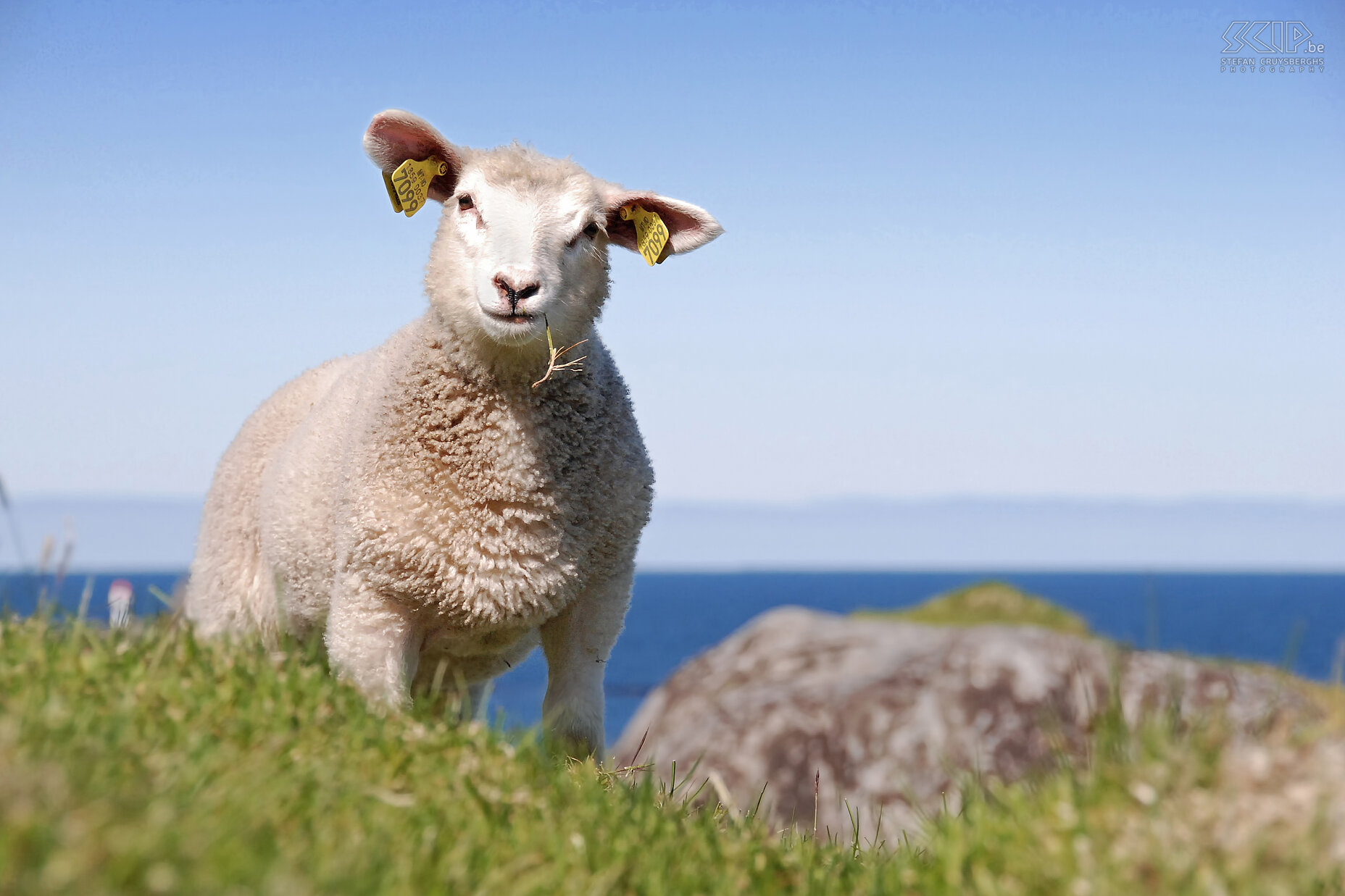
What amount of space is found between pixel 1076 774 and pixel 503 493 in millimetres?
2649

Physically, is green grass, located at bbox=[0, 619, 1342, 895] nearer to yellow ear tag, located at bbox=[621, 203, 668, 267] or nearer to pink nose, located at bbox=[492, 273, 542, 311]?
pink nose, located at bbox=[492, 273, 542, 311]

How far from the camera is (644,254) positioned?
5211 millimetres

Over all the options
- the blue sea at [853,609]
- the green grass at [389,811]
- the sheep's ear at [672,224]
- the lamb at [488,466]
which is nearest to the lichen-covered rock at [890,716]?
the blue sea at [853,609]

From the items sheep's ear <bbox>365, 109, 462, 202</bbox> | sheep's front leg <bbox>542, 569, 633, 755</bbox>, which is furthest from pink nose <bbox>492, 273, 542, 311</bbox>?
sheep's front leg <bbox>542, 569, 633, 755</bbox>

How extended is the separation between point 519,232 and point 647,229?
0.77m

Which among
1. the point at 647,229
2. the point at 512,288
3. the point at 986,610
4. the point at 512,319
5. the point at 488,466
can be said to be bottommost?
the point at 986,610

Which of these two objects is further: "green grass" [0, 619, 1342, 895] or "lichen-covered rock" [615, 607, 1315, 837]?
"lichen-covered rock" [615, 607, 1315, 837]

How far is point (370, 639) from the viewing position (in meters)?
4.68

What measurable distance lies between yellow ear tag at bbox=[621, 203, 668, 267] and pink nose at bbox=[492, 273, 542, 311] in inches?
34.1

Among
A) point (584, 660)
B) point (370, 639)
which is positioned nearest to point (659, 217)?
point (584, 660)

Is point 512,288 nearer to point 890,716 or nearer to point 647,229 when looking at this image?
point 647,229

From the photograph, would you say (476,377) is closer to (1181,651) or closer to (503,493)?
(503,493)

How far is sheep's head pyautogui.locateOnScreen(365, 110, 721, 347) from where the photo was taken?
4504mm

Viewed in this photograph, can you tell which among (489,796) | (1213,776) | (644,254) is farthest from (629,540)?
(1213,776)
